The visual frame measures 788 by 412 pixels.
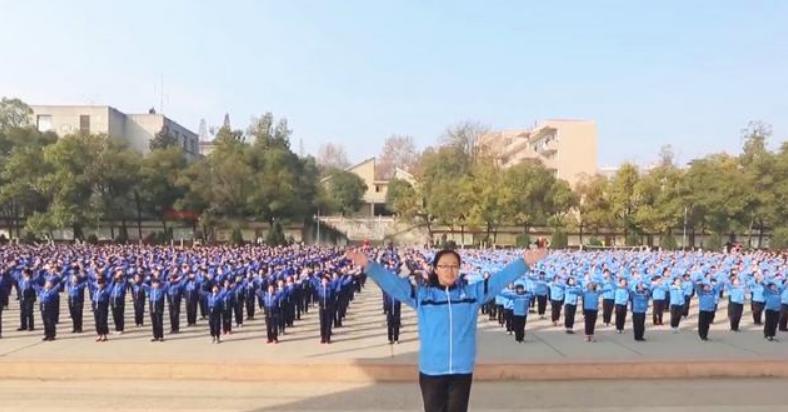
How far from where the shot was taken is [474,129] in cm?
9019

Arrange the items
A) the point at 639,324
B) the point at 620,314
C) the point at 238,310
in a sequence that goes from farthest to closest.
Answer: the point at 238,310, the point at 620,314, the point at 639,324

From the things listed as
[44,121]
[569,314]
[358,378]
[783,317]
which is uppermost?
[44,121]

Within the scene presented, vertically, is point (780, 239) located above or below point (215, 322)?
above

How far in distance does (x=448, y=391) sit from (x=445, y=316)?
0.48 m

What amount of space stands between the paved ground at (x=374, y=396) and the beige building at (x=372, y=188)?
79613mm

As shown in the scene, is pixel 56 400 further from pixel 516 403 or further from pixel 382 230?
pixel 382 230

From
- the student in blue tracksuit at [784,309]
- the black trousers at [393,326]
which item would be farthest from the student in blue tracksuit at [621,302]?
the black trousers at [393,326]

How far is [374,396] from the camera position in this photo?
9406mm

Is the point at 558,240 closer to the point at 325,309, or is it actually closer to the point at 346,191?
the point at 346,191

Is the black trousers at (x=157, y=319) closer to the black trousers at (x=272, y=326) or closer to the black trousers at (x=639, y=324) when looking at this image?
the black trousers at (x=272, y=326)

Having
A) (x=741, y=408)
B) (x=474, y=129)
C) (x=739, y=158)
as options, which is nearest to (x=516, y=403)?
(x=741, y=408)

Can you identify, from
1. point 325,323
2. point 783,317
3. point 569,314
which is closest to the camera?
point 325,323

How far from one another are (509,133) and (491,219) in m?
41.2

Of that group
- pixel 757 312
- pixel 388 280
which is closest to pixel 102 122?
pixel 757 312
